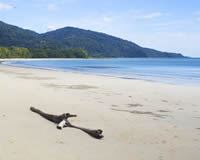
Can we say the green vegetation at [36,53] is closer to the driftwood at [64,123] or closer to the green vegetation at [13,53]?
the green vegetation at [13,53]

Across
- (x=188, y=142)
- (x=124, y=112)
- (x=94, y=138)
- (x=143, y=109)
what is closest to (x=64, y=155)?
(x=94, y=138)

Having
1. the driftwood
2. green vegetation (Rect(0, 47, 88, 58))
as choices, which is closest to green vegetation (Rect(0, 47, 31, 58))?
green vegetation (Rect(0, 47, 88, 58))

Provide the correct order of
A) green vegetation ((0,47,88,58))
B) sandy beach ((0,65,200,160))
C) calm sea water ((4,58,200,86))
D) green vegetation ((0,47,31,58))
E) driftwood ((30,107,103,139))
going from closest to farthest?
sandy beach ((0,65,200,160)) < driftwood ((30,107,103,139)) < calm sea water ((4,58,200,86)) < green vegetation ((0,47,31,58)) < green vegetation ((0,47,88,58))

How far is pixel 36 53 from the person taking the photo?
141750 millimetres

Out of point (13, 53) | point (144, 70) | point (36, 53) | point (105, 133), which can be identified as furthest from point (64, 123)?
point (36, 53)

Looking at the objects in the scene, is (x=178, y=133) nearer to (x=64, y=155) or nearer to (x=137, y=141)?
(x=137, y=141)

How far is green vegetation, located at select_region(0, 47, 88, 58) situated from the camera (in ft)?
381

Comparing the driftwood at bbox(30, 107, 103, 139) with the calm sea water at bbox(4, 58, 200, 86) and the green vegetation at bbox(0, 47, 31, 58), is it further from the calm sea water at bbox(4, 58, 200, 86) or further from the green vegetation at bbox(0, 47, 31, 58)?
the green vegetation at bbox(0, 47, 31, 58)

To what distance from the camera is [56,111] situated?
784cm

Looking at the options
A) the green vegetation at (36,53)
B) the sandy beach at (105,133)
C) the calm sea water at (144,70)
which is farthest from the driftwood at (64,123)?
the green vegetation at (36,53)

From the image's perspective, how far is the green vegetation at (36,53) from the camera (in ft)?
381

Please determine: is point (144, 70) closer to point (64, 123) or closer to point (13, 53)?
point (64, 123)

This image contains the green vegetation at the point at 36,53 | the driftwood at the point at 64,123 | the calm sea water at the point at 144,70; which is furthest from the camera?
the green vegetation at the point at 36,53

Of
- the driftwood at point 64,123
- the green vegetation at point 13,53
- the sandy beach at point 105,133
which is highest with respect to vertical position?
the green vegetation at point 13,53
